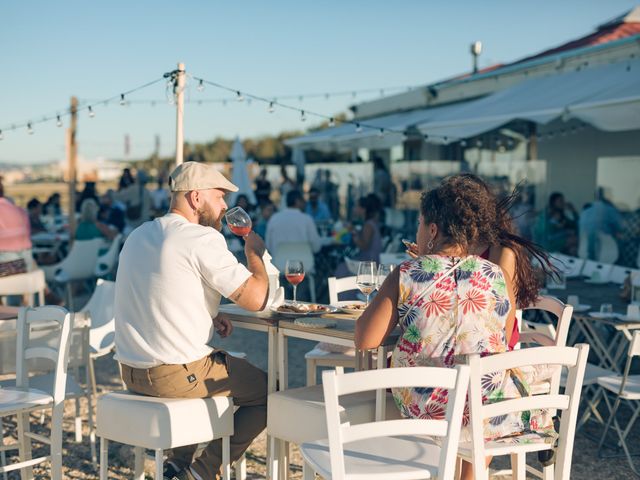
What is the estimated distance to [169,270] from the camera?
307cm

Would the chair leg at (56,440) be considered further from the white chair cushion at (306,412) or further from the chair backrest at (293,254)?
the chair backrest at (293,254)

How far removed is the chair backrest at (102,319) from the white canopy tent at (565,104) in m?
4.59

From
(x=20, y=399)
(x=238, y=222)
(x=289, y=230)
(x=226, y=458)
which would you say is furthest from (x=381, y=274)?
(x=289, y=230)

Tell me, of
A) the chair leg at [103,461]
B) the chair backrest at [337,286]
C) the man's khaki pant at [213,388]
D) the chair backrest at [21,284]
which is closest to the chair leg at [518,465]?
the man's khaki pant at [213,388]

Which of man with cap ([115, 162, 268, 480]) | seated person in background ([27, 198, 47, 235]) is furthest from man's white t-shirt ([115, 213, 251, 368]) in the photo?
seated person in background ([27, 198, 47, 235])

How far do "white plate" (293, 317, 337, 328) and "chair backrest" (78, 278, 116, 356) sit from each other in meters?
1.91

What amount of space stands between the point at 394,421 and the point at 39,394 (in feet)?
5.72

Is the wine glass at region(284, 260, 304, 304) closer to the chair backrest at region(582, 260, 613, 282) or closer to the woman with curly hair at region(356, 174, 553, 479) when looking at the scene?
the woman with curly hair at region(356, 174, 553, 479)

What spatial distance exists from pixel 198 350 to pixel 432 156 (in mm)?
14243

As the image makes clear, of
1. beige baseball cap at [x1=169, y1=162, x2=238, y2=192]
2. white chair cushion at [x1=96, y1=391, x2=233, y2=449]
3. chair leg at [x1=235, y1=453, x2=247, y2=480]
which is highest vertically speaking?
beige baseball cap at [x1=169, y1=162, x2=238, y2=192]

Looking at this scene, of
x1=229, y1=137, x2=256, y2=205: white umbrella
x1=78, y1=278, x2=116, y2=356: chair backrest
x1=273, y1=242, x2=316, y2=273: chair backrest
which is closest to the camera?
x1=78, y1=278, x2=116, y2=356: chair backrest

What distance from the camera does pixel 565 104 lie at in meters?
7.72

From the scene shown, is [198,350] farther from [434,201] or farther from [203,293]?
[434,201]

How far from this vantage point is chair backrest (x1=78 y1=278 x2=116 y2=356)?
15.9ft
